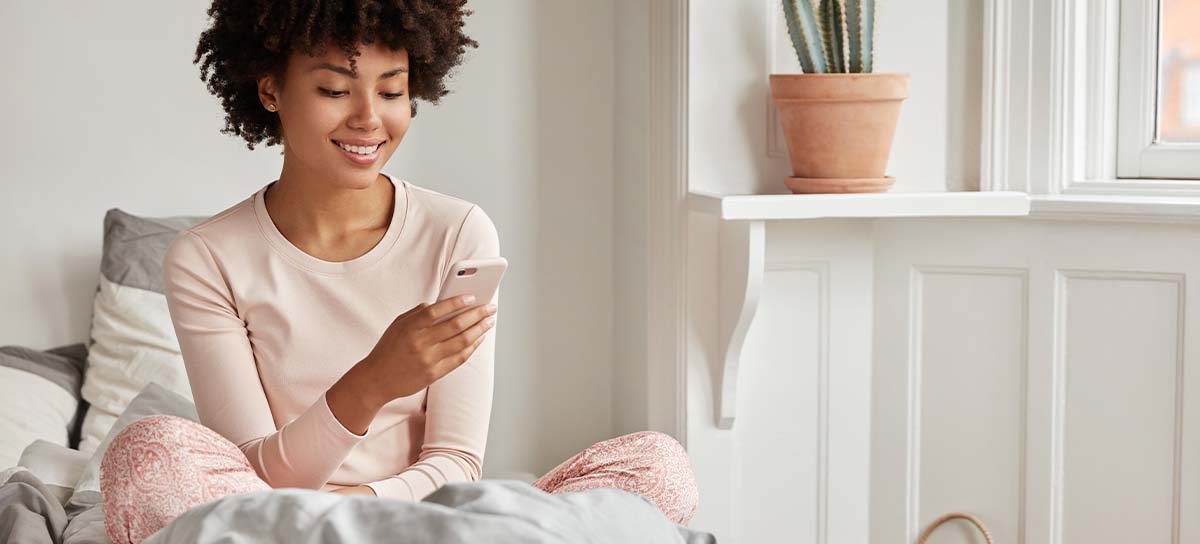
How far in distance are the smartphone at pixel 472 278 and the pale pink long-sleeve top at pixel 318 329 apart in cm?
21

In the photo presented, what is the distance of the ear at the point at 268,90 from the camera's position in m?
1.35

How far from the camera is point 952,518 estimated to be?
202cm

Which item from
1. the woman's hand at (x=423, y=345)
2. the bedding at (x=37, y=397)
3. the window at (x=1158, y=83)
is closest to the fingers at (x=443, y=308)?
the woman's hand at (x=423, y=345)

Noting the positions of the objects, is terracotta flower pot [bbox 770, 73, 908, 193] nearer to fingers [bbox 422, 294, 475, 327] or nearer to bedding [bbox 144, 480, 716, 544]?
fingers [bbox 422, 294, 475, 327]

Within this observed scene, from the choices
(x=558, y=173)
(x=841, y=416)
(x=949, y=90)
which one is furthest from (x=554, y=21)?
(x=841, y=416)

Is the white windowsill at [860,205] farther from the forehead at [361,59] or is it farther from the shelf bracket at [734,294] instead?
the forehead at [361,59]

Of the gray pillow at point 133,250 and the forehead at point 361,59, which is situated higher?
the forehead at point 361,59

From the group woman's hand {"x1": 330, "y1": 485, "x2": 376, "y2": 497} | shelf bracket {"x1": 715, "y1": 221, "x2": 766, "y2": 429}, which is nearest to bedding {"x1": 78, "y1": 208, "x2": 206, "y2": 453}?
woman's hand {"x1": 330, "y1": 485, "x2": 376, "y2": 497}

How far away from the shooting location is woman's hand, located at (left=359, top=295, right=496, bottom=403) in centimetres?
120

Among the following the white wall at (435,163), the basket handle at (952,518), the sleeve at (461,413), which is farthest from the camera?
the white wall at (435,163)

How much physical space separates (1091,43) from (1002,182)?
26 cm

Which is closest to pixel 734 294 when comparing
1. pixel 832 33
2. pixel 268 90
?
pixel 832 33

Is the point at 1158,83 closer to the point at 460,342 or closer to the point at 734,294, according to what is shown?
the point at 734,294

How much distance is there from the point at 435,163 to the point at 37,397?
2.67 feet
